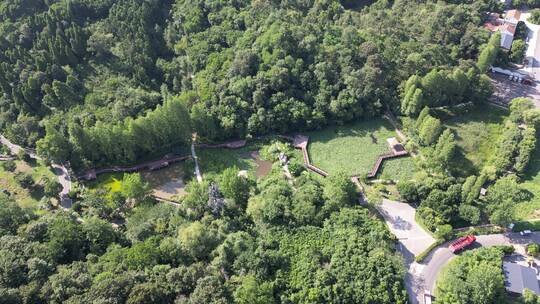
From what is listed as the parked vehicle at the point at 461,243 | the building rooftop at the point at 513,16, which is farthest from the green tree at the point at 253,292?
the building rooftop at the point at 513,16

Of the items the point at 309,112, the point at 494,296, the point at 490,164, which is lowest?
the point at 494,296

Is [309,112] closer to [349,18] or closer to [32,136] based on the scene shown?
[349,18]

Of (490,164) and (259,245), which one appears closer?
(259,245)

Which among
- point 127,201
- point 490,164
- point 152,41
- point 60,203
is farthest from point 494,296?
point 152,41

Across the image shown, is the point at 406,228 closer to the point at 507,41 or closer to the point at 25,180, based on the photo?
the point at 507,41

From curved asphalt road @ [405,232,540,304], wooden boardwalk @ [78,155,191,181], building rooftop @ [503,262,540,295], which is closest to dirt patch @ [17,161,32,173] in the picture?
wooden boardwalk @ [78,155,191,181]
